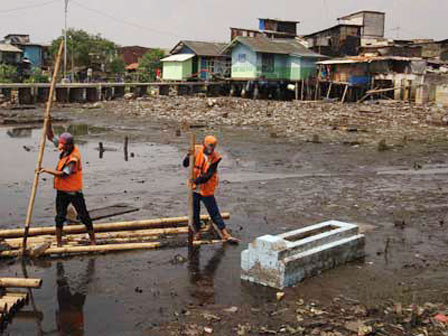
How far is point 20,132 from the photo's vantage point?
1016 inches

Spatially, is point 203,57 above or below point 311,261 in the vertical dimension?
above

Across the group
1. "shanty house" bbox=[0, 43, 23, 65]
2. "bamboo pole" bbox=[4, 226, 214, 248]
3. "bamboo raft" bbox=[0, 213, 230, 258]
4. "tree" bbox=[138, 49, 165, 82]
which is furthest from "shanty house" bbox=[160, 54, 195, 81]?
"bamboo pole" bbox=[4, 226, 214, 248]

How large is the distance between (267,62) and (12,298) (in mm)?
43281

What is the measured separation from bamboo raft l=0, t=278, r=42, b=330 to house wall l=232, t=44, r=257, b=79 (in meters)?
42.0

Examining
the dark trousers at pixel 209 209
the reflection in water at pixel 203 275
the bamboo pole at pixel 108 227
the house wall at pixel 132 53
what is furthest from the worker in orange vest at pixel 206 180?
the house wall at pixel 132 53

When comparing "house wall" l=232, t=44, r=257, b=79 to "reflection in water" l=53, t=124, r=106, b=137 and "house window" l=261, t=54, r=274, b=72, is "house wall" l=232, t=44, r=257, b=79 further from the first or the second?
"reflection in water" l=53, t=124, r=106, b=137

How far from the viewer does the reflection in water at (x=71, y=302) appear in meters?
5.32

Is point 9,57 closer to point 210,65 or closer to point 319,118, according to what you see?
point 210,65

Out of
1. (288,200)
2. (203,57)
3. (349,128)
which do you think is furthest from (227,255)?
(203,57)

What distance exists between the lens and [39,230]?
783cm

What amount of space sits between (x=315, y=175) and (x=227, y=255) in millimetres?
7448

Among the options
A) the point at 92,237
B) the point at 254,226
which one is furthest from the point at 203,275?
the point at 254,226

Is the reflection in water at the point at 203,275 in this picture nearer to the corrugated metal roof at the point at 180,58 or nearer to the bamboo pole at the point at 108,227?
the bamboo pole at the point at 108,227

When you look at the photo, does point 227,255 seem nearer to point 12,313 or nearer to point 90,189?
point 12,313
